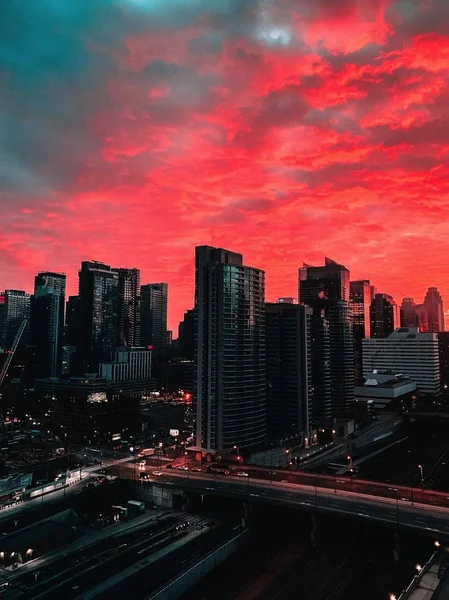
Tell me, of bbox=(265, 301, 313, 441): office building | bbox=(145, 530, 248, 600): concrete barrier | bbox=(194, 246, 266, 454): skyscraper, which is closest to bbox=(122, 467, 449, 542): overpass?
bbox=(145, 530, 248, 600): concrete barrier

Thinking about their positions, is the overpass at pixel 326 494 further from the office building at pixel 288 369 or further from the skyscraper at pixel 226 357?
the office building at pixel 288 369

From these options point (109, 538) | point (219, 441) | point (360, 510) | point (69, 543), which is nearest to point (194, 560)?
point (109, 538)

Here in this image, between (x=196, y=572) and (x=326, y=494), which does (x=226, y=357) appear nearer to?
(x=326, y=494)

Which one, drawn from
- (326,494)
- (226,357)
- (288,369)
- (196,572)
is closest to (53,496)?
(196,572)

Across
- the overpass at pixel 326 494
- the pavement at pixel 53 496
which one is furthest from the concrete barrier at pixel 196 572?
the pavement at pixel 53 496

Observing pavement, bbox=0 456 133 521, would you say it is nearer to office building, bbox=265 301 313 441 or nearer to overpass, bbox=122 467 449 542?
overpass, bbox=122 467 449 542

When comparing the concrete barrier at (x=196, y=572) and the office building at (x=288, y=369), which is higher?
the office building at (x=288, y=369)
